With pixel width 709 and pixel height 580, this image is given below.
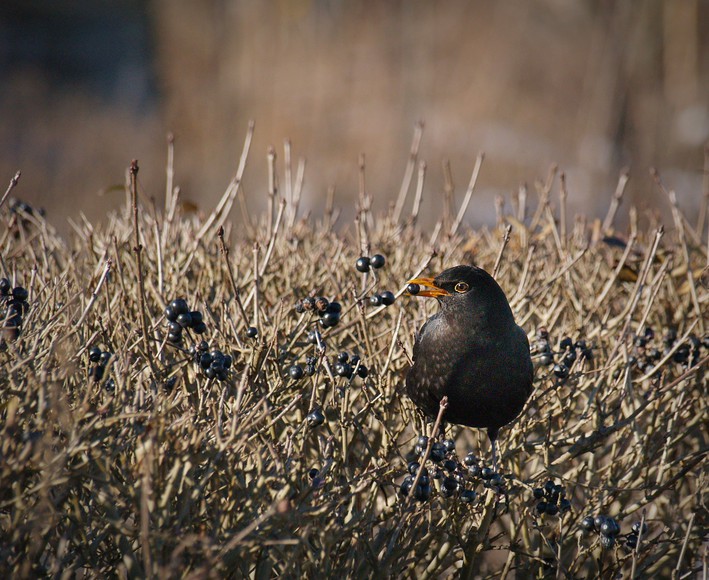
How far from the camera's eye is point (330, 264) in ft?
10.6

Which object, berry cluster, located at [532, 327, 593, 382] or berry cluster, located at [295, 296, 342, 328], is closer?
berry cluster, located at [295, 296, 342, 328]

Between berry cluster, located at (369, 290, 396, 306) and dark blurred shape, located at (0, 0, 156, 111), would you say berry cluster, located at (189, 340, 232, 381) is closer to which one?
berry cluster, located at (369, 290, 396, 306)

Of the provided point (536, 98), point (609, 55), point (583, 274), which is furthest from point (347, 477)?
point (536, 98)

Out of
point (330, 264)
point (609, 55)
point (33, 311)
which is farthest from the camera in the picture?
point (609, 55)

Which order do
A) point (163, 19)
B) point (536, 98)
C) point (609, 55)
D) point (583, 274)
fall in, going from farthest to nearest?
point (163, 19) → point (536, 98) → point (609, 55) → point (583, 274)

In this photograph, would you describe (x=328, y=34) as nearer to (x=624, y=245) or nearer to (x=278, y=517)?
(x=624, y=245)

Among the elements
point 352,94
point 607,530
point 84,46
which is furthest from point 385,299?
point 84,46

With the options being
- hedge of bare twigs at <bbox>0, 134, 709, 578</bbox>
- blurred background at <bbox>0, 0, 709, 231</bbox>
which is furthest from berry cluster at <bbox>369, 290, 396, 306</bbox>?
blurred background at <bbox>0, 0, 709, 231</bbox>

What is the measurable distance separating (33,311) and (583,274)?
9.11ft

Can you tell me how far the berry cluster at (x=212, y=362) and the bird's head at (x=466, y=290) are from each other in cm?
67

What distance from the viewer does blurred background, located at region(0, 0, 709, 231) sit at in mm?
13398

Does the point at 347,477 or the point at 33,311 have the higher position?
the point at 33,311

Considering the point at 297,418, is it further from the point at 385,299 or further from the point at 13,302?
the point at 13,302

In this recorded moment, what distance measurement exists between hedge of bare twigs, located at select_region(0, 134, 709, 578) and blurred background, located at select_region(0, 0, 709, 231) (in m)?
9.31
